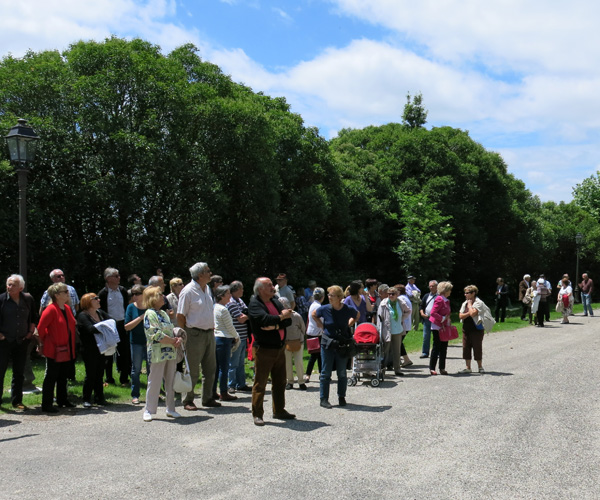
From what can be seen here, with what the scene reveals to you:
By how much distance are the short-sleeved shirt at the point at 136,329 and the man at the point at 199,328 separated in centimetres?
91

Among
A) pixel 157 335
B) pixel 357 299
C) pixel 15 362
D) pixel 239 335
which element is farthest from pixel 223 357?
pixel 15 362

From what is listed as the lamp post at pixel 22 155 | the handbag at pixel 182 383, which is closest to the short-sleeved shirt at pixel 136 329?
the handbag at pixel 182 383

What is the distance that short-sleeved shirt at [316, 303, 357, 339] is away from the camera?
938 centimetres

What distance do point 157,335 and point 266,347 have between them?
1.50 metres

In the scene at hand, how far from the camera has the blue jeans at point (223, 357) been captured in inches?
386

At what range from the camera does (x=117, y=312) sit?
35.9 ft

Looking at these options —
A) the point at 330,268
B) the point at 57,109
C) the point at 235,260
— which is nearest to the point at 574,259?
the point at 330,268

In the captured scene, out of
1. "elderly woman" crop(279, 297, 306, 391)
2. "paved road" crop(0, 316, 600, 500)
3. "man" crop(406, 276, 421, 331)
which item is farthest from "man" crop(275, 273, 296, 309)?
"paved road" crop(0, 316, 600, 500)

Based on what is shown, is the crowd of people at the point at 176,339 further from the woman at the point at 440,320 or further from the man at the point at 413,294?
the man at the point at 413,294

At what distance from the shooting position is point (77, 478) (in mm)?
5754

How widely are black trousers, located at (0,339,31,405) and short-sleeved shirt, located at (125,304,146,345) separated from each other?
1562 mm

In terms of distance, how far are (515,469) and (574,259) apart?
5030cm

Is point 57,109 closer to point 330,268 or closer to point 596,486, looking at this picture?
point 330,268

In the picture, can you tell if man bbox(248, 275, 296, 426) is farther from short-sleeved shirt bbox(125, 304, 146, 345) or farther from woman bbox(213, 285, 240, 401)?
short-sleeved shirt bbox(125, 304, 146, 345)
